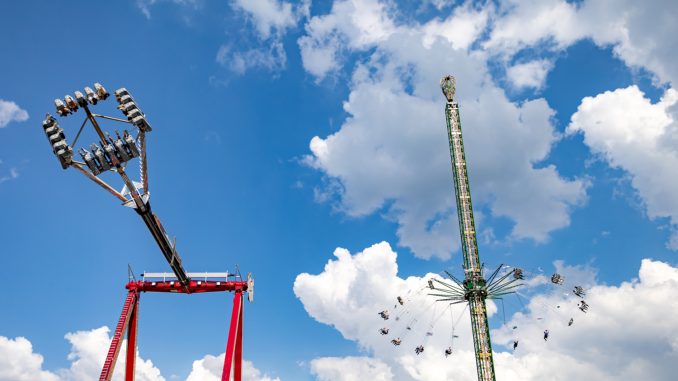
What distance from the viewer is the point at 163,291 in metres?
58.7

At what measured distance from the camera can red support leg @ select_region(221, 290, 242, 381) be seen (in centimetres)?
5188

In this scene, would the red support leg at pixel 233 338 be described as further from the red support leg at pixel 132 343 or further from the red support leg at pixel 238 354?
the red support leg at pixel 132 343

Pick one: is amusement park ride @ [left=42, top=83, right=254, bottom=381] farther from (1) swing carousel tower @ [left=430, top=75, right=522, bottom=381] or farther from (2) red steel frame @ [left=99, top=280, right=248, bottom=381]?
(1) swing carousel tower @ [left=430, top=75, right=522, bottom=381]

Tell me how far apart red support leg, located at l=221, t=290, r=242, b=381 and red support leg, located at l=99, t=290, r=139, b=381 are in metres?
10.5

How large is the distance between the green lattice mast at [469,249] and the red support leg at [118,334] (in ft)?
146

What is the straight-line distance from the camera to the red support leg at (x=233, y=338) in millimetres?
51875

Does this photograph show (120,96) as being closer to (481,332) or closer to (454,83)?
(481,332)

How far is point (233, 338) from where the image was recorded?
183 feet

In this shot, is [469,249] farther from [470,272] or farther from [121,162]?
[121,162]

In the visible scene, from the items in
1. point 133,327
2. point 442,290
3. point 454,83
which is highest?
point 454,83

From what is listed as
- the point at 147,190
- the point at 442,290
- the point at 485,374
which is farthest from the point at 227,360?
the point at 485,374

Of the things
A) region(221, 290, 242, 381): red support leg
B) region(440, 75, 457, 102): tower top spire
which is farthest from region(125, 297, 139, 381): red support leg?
region(440, 75, 457, 102): tower top spire

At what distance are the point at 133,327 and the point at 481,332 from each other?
4666 centimetres

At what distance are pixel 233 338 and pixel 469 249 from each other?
132ft
